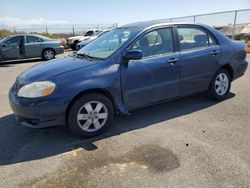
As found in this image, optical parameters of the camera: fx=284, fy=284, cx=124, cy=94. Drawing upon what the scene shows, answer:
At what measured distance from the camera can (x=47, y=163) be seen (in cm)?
360

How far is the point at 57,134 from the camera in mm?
4488

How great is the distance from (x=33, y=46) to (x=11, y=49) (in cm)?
108

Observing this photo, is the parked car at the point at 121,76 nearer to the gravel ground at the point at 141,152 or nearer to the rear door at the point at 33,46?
the gravel ground at the point at 141,152

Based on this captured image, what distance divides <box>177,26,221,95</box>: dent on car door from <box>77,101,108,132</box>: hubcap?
5.36ft

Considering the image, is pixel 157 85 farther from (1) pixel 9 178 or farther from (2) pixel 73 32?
(2) pixel 73 32

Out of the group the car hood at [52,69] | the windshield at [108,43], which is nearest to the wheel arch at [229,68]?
the windshield at [108,43]

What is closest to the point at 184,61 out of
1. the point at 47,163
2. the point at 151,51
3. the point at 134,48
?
the point at 151,51

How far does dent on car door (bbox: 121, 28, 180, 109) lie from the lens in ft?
14.8

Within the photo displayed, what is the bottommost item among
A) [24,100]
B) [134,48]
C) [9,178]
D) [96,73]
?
[9,178]

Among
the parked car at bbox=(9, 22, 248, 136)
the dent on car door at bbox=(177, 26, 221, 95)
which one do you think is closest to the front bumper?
the parked car at bbox=(9, 22, 248, 136)

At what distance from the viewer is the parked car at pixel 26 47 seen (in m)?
13.9

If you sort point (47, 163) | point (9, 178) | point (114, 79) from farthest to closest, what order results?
1. point (114, 79)
2. point (47, 163)
3. point (9, 178)

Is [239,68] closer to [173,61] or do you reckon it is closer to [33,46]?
[173,61]

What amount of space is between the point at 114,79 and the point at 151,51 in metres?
0.89
